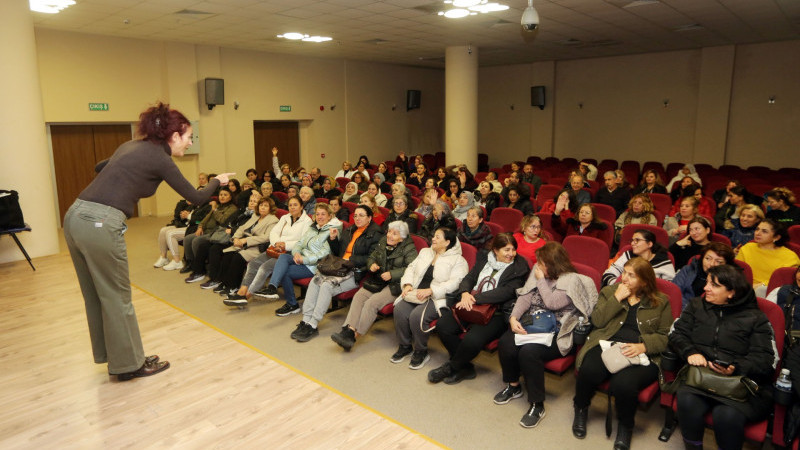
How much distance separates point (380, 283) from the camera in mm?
4824

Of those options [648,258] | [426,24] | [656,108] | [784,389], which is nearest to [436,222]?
[648,258]

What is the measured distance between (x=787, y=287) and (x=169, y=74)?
11400mm

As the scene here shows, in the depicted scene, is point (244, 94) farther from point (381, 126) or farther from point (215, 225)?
point (215, 225)

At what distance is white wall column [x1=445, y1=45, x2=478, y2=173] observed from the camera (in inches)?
468

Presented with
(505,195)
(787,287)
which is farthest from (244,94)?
(787,287)

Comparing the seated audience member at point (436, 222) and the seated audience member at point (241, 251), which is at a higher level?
the seated audience member at point (436, 222)

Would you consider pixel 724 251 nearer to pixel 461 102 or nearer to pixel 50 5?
pixel 461 102

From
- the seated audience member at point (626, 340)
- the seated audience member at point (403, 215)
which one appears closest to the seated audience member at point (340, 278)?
the seated audience member at point (403, 215)

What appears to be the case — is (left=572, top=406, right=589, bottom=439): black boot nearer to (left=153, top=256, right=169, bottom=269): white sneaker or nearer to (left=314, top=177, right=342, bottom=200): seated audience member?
(left=314, top=177, right=342, bottom=200): seated audience member

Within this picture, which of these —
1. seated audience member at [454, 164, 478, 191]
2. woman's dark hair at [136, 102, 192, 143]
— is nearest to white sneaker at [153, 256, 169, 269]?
woman's dark hair at [136, 102, 192, 143]

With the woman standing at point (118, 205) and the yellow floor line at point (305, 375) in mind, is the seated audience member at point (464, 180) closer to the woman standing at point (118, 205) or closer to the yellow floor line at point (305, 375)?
the yellow floor line at point (305, 375)

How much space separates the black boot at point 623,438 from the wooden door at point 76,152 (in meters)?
11.1

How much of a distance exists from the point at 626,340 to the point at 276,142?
12112mm

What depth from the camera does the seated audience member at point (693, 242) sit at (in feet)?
15.0
